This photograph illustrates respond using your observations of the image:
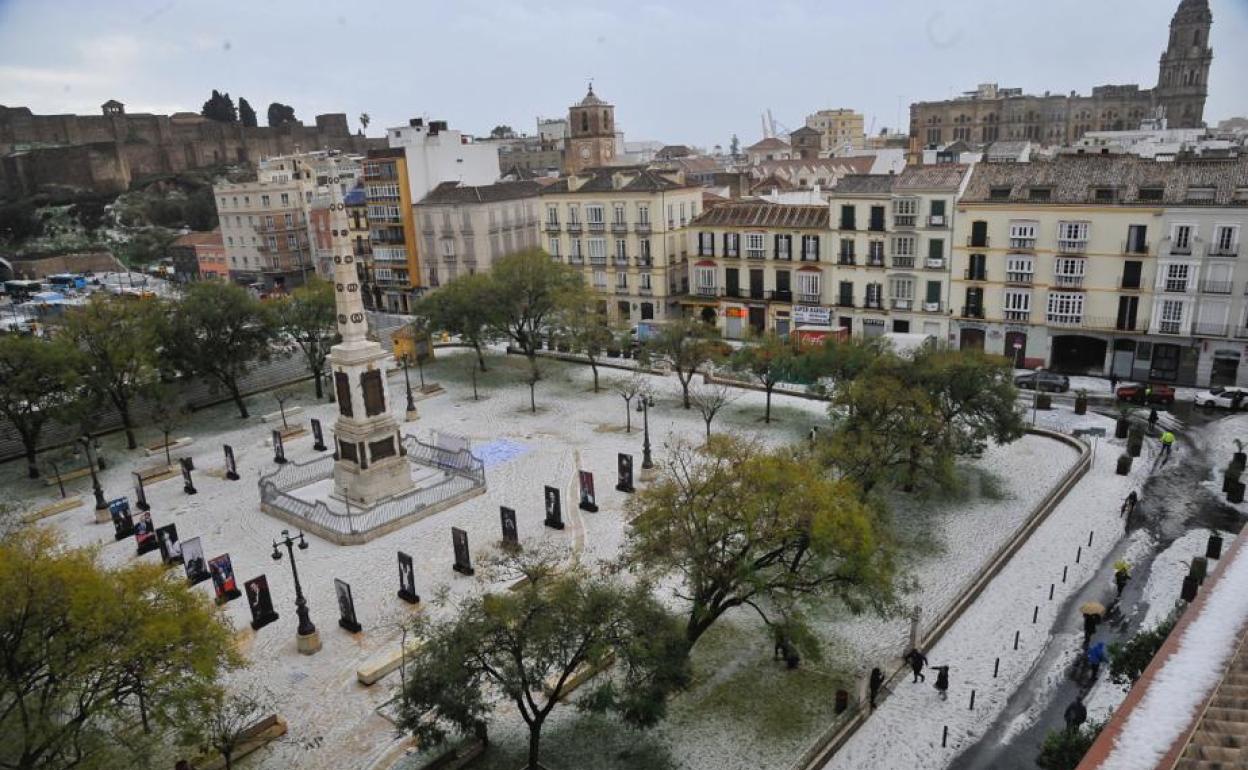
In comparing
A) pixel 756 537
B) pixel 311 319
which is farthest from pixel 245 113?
pixel 756 537

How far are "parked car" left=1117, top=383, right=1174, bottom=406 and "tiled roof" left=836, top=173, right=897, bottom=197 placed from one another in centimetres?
1750

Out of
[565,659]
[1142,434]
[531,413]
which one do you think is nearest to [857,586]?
[565,659]

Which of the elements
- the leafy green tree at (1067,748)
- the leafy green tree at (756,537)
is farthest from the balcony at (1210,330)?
the leafy green tree at (1067,748)

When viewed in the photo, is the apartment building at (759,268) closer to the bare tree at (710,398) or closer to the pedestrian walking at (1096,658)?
the bare tree at (710,398)

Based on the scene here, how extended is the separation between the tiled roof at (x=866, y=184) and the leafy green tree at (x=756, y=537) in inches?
1433

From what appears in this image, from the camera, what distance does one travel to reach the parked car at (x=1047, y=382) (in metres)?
44.5

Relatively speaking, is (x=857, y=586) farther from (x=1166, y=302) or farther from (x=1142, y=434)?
(x=1166, y=302)

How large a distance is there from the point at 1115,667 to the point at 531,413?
3008 cm

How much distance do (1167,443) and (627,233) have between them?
36.8 metres

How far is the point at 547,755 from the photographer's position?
18.8m

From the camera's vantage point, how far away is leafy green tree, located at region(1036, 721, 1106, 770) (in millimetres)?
15750

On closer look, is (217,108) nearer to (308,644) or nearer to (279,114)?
(279,114)

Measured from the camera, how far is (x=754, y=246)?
2245 inches

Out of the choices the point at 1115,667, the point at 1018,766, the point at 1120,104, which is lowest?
the point at 1018,766
